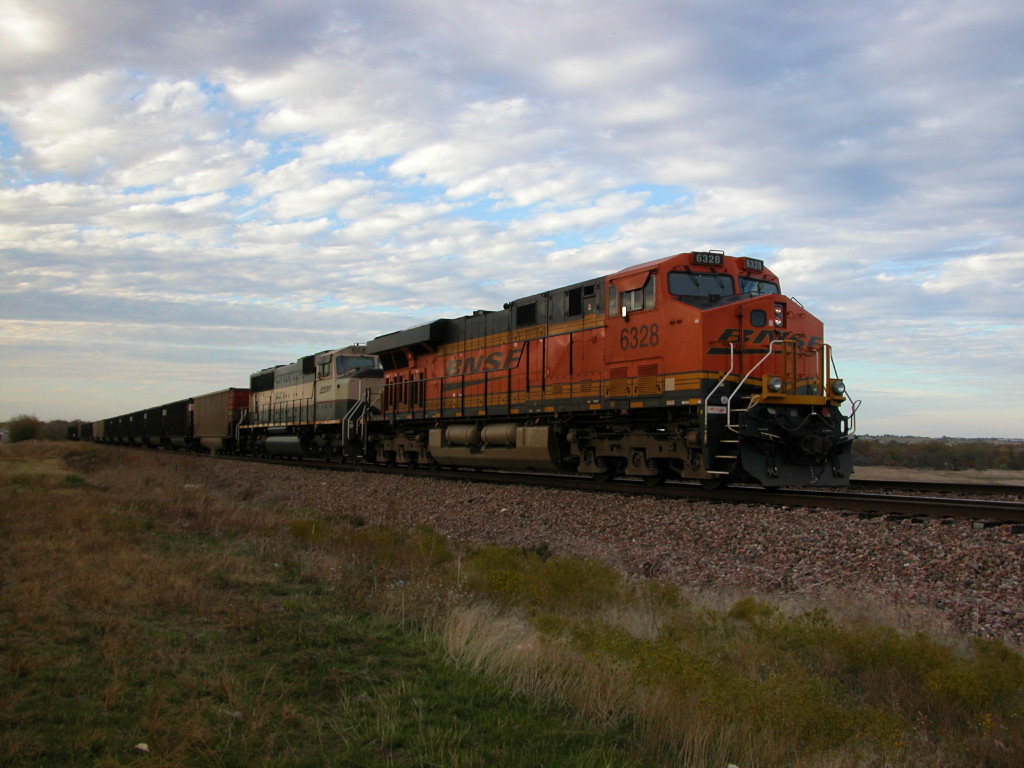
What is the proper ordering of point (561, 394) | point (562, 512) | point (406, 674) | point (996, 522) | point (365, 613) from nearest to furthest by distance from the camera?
point (406, 674) → point (365, 613) → point (996, 522) → point (562, 512) → point (561, 394)

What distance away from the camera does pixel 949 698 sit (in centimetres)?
438

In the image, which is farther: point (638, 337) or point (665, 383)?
point (638, 337)

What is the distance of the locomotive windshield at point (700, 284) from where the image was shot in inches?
502

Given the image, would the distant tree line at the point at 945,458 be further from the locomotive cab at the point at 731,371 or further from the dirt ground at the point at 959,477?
the locomotive cab at the point at 731,371

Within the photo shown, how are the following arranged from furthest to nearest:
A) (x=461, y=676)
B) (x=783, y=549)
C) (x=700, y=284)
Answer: (x=700, y=284) < (x=783, y=549) < (x=461, y=676)

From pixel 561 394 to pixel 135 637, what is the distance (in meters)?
10.5

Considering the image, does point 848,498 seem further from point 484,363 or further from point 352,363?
point 352,363

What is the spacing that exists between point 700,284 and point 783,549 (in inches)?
227

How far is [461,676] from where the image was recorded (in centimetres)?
473

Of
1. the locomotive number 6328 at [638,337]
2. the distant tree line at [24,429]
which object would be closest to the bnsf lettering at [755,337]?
the locomotive number 6328 at [638,337]

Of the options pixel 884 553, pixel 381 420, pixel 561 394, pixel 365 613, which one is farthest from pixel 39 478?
pixel 884 553

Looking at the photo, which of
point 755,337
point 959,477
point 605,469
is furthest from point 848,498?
point 959,477

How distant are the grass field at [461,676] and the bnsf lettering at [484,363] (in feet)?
31.0

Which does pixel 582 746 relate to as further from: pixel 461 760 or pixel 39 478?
pixel 39 478
